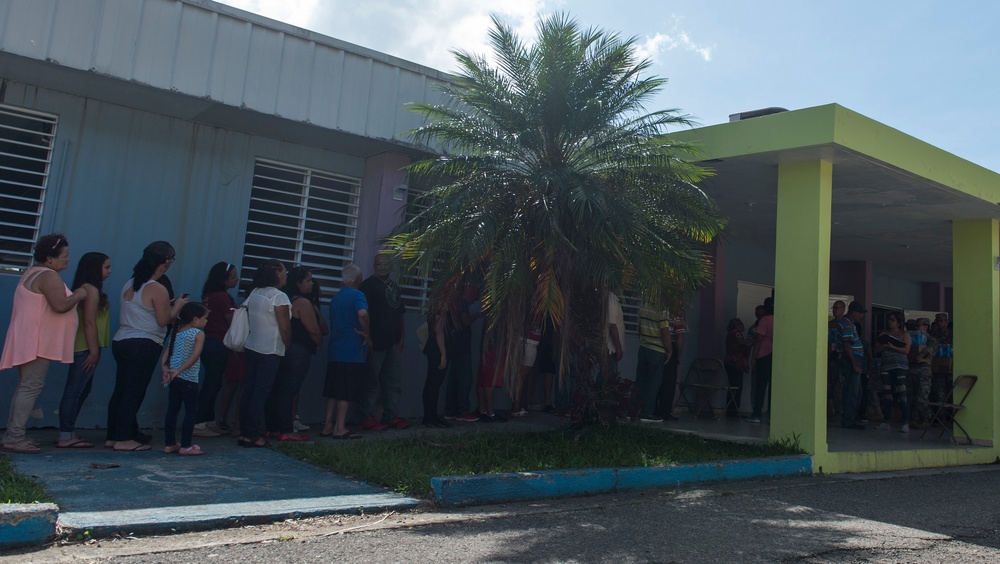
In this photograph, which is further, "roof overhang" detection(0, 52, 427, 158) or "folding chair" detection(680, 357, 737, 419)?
"folding chair" detection(680, 357, 737, 419)

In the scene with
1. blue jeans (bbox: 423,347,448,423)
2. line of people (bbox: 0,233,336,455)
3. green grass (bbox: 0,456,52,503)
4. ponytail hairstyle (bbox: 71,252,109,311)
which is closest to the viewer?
green grass (bbox: 0,456,52,503)

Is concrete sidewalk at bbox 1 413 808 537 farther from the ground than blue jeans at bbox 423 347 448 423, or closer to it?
closer to it

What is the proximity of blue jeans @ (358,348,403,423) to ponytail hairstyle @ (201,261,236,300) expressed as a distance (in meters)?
1.69

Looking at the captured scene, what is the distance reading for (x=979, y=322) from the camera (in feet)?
34.9

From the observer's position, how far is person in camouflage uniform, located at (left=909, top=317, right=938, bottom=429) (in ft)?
38.8

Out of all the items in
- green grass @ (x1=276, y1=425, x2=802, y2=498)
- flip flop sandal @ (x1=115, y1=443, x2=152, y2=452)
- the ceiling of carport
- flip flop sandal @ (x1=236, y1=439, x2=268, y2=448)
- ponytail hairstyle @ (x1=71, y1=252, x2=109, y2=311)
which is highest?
the ceiling of carport

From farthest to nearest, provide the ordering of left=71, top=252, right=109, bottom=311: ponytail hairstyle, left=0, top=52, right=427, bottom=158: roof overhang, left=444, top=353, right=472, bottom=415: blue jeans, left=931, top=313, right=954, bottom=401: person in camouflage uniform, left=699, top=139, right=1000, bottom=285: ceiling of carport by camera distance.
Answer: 1. left=931, top=313, right=954, bottom=401: person in camouflage uniform
2. left=444, top=353, right=472, bottom=415: blue jeans
3. left=699, top=139, right=1000, bottom=285: ceiling of carport
4. left=0, top=52, right=427, bottom=158: roof overhang
5. left=71, top=252, right=109, bottom=311: ponytail hairstyle

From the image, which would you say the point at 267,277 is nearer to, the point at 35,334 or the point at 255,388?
the point at 255,388

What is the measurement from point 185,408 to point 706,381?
829cm

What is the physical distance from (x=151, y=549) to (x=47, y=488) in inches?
55.2

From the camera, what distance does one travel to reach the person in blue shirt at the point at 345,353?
307 inches

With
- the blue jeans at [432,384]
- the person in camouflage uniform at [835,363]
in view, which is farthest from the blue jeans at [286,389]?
the person in camouflage uniform at [835,363]

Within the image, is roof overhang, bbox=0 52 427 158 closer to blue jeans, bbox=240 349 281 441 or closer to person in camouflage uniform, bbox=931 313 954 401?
blue jeans, bbox=240 349 281 441

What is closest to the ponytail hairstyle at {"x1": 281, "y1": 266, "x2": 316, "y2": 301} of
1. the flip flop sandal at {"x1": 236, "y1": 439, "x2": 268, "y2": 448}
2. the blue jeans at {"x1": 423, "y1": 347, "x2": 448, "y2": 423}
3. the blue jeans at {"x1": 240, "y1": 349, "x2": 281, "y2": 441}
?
the blue jeans at {"x1": 240, "y1": 349, "x2": 281, "y2": 441}
